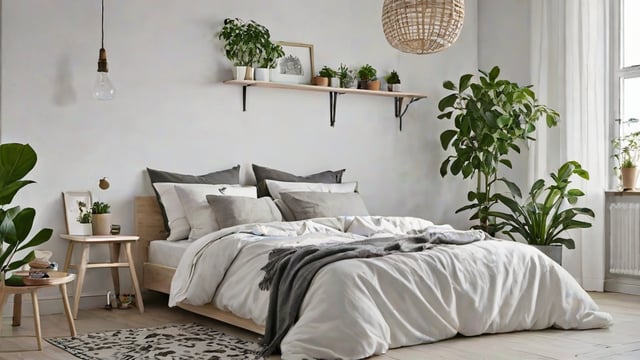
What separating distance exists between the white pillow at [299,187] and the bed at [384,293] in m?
0.86

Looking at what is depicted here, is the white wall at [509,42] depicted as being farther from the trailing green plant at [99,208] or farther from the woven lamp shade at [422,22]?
the trailing green plant at [99,208]

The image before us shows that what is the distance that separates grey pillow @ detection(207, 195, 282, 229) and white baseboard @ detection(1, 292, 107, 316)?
1057 mm

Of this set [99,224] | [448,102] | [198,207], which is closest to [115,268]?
[99,224]

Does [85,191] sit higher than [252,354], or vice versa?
[85,191]

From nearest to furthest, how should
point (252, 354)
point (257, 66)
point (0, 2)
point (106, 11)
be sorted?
point (252, 354), point (0, 2), point (106, 11), point (257, 66)

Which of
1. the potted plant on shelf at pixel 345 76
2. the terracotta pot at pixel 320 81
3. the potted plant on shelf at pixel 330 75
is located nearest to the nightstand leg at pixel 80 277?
the terracotta pot at pixel 320 81

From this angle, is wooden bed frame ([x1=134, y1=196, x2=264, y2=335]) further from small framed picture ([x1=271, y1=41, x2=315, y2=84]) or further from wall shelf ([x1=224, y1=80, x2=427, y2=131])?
small framed picture ([x1=271, y1=41, x2=315, y2=84])

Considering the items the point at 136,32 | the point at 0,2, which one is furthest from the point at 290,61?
the point at 0,2

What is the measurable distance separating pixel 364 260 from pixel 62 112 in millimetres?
2656

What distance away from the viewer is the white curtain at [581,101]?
21.6 feet

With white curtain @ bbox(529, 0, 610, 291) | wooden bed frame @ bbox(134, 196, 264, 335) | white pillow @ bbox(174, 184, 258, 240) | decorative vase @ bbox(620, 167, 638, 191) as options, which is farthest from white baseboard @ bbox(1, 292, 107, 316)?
decorative vase @ bbox(620, 167, 638, 191)

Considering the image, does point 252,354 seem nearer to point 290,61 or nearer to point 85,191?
point 85,191

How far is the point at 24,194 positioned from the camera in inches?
213

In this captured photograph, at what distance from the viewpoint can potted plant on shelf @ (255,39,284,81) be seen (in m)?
6.23
